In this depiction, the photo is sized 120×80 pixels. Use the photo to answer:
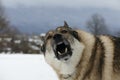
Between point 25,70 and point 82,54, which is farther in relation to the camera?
point 25,70

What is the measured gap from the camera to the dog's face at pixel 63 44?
8.20 metres

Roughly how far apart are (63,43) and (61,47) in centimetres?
8

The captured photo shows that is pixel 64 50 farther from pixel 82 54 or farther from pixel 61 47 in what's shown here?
pixel 82 54

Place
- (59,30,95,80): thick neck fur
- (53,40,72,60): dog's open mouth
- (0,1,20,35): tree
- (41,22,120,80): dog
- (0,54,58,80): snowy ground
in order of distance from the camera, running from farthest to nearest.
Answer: (0,1,20,35): tree
(0,54,58,80): snowy ground
(53,40,72,60): dog's open mouth
(59,30,95,80): thick neck fur
(41,22,120,80): dog

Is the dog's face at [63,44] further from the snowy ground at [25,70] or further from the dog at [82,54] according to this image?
the snowy ground at [25,70]

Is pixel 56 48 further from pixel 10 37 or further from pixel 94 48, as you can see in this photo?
pixel 10 37

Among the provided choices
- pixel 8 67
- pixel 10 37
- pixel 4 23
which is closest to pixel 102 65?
pixel 8 67

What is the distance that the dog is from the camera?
785 cm

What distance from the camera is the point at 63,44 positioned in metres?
8.23

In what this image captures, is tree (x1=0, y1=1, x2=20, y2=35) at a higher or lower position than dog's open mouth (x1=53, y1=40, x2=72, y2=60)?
lower

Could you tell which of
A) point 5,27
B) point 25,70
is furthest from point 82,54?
point 5,27

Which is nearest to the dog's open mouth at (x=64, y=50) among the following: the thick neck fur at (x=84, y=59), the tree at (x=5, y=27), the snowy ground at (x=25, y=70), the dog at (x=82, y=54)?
the dog at (x=82, y=54)

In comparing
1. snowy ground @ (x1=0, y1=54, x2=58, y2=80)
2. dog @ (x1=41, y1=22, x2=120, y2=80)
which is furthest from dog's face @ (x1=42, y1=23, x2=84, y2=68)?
snowy ground @ (x1=0, y1=54, x2=58, y2=80)

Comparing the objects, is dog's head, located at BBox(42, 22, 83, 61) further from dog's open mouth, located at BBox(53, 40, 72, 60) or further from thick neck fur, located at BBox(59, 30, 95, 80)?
thick neck fur, located at BBox(59, 30, 95, 80)
